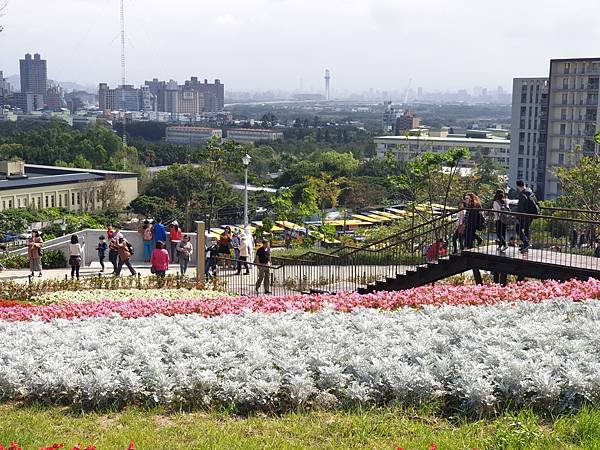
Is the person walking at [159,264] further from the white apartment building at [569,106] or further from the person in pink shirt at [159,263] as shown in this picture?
the white apartment building at [569,106]

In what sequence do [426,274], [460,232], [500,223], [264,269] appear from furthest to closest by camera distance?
[264,269] < [460,232] < [426,274] < [500,223]

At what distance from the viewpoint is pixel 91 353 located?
8422mm

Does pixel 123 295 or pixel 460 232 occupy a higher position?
pixel 460 232

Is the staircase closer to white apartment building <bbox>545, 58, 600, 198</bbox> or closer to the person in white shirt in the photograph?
the person in white shirt

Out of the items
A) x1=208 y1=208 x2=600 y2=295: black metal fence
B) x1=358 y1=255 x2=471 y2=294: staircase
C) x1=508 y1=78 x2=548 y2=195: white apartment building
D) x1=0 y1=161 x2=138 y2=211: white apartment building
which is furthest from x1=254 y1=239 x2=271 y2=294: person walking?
x1=508 y1=78 x2=548 y2=195: white apartment building

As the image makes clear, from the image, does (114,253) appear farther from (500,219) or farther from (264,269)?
(500,219)

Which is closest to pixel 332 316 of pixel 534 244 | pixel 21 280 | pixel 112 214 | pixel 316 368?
pixel 316 368

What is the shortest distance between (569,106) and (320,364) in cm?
9655

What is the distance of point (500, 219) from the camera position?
15.7 meters

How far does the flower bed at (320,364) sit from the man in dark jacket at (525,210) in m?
5.69

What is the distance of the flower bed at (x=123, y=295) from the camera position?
57.3 ft

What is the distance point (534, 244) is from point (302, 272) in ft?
18.2

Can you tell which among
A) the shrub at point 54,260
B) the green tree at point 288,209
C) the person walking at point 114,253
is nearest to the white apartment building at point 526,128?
the green tree at point 288,209

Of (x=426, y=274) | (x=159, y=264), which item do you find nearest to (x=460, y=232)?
(x=426, y=274)
